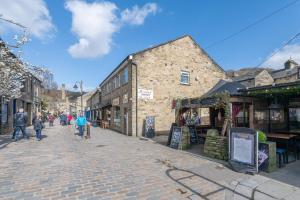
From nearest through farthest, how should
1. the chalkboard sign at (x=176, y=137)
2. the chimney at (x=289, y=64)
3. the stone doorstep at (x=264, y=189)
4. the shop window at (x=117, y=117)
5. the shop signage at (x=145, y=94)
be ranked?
1. the stone doorstep at (x=264, y=189)
2. the chalkboard sign at (x=176, y=137)
3. the shop signage at (x=145, y=94)
4. the shop window at (x=117, y=117)
5. the chimney at (x=289, y=64)

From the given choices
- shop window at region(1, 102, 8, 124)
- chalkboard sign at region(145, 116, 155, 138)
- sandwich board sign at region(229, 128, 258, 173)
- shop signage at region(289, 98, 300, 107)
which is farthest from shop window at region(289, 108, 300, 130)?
shop window at region(1, 102, 8, 124)

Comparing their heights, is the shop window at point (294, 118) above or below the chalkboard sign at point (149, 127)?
above

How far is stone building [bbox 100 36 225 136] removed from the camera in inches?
671

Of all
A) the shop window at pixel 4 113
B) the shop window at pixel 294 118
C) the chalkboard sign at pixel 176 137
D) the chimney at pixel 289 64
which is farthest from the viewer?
the chimney at pixel 289 64

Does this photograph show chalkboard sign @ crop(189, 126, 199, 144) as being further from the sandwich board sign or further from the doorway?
the doorway

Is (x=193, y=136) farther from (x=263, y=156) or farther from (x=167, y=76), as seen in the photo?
(x=167, y=76)

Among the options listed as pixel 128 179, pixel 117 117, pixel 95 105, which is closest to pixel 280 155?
pixel 128 179

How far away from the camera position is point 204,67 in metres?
20.3

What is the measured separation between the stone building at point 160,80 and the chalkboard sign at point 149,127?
575mm

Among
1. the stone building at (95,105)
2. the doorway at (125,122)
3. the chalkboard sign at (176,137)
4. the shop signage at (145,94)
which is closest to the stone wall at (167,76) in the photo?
the shop signage at (145,94)

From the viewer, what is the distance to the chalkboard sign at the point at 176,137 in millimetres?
11322

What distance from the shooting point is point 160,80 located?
1797cm

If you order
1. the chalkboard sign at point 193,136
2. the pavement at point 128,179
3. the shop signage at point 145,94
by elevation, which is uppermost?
the shop signage at point 145,94

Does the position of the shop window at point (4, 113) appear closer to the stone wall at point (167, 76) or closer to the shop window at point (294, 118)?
the stone wall at point (167, 76)
